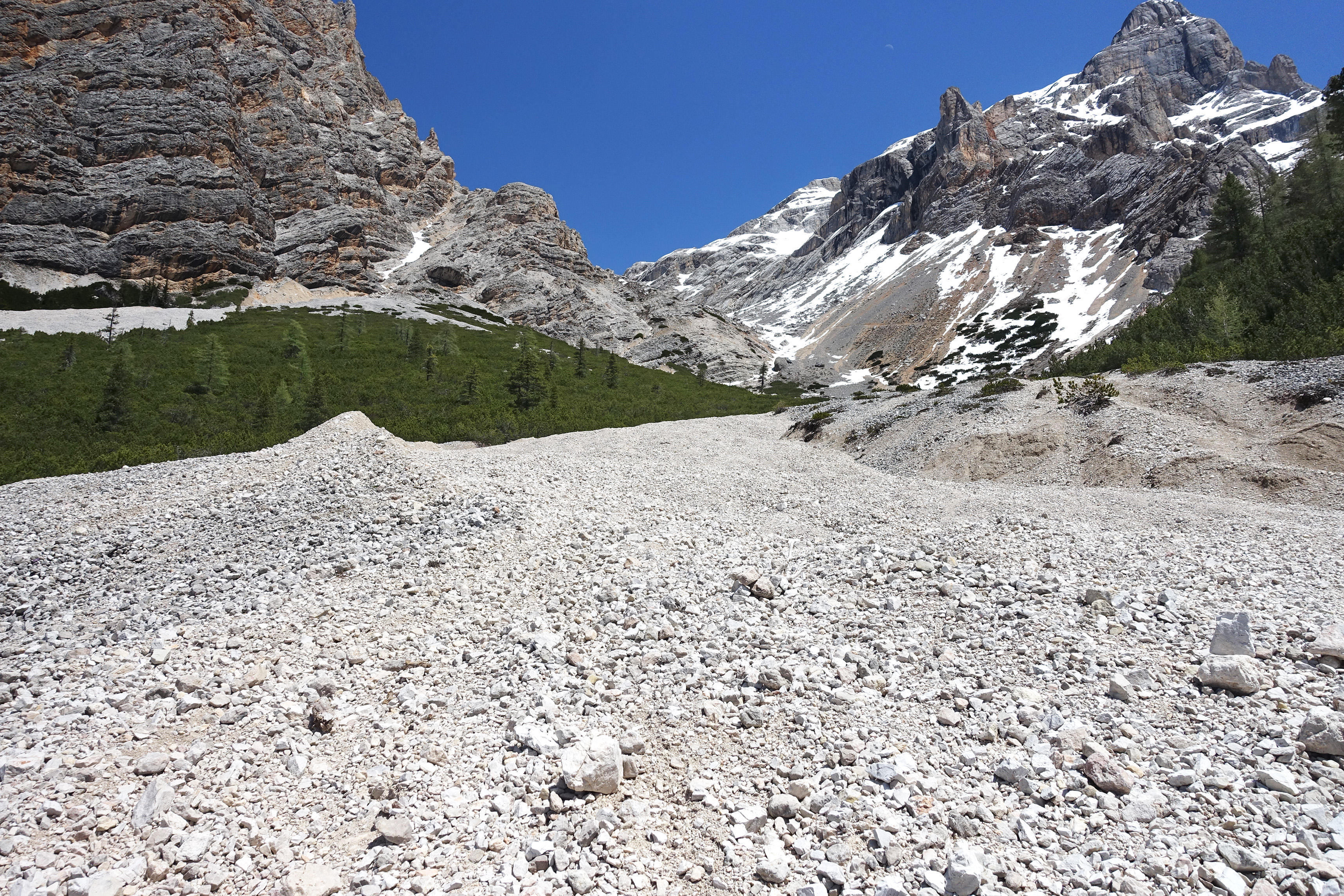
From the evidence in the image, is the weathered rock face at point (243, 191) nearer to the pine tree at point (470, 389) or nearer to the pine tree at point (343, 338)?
the pine tree at point (343, 338)

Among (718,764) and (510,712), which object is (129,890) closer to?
(510,712)

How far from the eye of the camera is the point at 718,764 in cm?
587

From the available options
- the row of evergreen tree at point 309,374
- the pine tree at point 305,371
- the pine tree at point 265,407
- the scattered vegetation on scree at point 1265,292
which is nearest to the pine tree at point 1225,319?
the scattered vegetation on scree at point 1265,292

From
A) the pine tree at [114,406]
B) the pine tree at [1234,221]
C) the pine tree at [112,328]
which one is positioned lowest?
the pine tree at [114,406]

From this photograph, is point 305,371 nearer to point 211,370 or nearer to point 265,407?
point 211,370

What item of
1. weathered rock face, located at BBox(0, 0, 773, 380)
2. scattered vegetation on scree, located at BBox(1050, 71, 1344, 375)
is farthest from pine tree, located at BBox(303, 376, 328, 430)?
weathered rock face, located at BBox(0, 0, 773, 380)

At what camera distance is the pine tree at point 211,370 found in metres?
39.4

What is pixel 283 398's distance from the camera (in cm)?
3916

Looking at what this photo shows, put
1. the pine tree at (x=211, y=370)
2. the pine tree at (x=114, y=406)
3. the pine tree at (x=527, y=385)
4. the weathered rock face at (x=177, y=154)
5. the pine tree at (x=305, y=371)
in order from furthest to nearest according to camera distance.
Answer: the weathered rock face at (x=177, y=154) → the pine tree at (x=527, y=385) → the pine tree at (x=305, y=371) → the pine tree at (x=211, y=370) → the pine tree at (x=114, y=406)

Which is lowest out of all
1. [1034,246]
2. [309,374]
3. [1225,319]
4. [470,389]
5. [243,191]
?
[470,389]

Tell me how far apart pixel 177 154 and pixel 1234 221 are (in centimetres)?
14561

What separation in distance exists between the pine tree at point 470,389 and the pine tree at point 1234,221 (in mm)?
66993

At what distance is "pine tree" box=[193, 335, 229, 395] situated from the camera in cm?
3944

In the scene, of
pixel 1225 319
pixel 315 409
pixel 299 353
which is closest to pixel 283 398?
pixel 315 409
